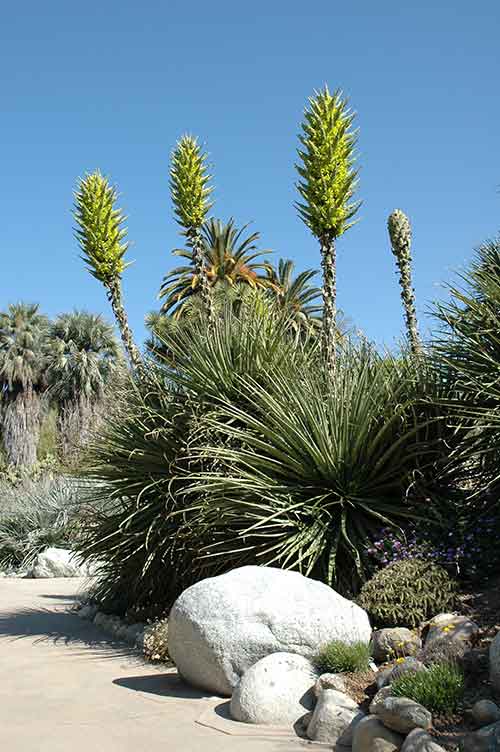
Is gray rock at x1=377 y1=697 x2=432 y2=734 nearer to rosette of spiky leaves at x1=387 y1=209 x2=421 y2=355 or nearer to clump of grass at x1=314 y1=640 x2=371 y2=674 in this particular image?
clump of grass at x1=314 y1=640 x2=371 y2=674

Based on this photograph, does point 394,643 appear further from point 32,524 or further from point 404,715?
point 32,524

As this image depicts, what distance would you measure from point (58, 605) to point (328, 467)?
5.90m

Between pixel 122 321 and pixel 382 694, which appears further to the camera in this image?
pixel 122 321

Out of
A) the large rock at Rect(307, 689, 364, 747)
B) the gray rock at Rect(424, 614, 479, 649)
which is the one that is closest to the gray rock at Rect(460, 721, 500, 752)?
the large rock at Rect(307, 689, 364, 747)

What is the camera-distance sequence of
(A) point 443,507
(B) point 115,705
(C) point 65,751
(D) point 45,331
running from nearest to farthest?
(C) point 65,751
(B) point 115,705
(A) point 443,507
(D) point 45,331

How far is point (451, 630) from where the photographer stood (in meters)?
5.80

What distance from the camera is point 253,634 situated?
6.13 meters

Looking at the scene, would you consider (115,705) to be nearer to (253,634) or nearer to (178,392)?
(253,634)

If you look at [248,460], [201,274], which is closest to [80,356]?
[201,274]

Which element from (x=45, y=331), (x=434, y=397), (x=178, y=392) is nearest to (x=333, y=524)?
(x=434, y=397)

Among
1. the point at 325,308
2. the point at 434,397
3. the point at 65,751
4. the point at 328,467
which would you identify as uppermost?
the point at 325,308

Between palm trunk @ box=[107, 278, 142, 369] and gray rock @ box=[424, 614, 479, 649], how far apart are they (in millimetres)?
4839

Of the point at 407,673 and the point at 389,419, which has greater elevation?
the point at 389,419

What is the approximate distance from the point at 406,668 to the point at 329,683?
0.54 metres
